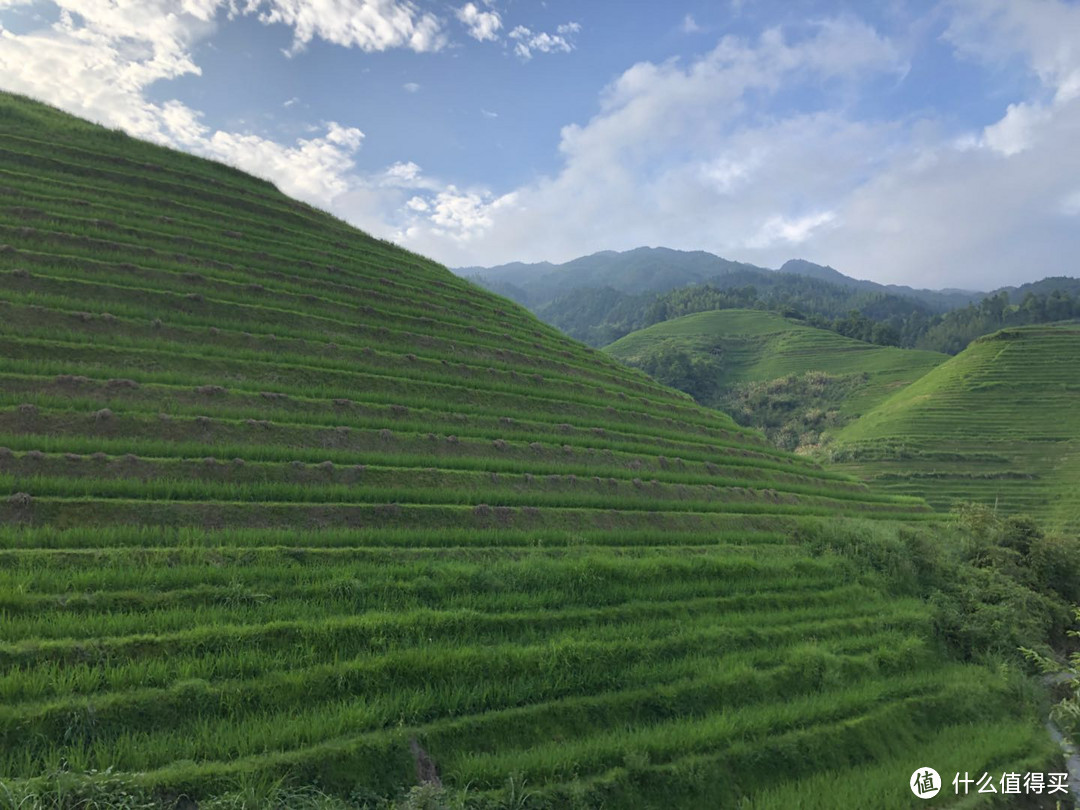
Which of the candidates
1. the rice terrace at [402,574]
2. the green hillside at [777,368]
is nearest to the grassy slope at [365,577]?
the rice terrace at [402,574]

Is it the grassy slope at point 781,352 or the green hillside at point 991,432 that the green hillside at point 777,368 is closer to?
the grassy slope at point 781,352

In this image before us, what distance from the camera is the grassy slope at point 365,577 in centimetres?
667

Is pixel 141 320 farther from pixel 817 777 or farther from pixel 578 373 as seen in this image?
pixel 817 777

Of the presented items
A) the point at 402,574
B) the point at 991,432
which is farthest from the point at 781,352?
the point at 402,574

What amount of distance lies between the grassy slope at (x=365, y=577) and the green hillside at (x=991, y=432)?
3633 centimetres

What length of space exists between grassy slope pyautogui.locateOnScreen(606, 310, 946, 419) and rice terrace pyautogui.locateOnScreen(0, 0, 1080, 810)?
235 feet

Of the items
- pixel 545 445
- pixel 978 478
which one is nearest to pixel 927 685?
pixel 545 445

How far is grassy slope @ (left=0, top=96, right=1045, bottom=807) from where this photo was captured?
21.9 ft

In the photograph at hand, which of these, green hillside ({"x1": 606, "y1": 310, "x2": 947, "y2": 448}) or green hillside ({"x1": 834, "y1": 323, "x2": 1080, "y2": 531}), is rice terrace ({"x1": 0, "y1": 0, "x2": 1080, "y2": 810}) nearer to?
green hillside ({"x1": 834, "y1": 323, "x2": 1080, "y2": 531})

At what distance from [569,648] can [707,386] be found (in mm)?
102919

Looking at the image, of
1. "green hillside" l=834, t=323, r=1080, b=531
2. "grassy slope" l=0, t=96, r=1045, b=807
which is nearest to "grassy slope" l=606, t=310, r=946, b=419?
"green hillside" l=834, t=323, r=1080, b=531

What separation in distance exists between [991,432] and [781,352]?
196ft

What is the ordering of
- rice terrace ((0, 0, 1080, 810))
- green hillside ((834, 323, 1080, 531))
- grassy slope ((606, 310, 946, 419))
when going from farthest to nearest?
grassy slope ((606, 310, 946, 419)) → green hillside ((834, 323, 1080, 531)) → rice terrace ((0, 0, 1080, 810))

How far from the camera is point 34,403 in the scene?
39.5ft
